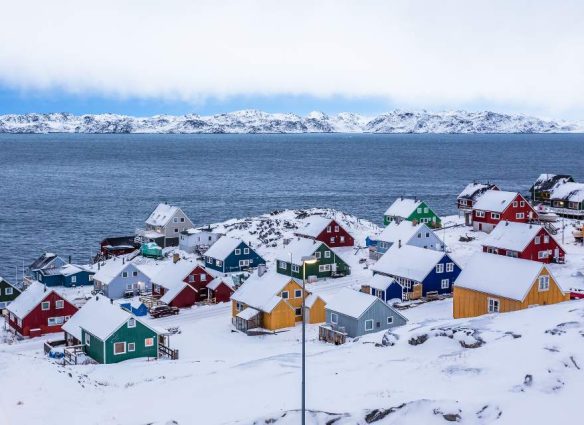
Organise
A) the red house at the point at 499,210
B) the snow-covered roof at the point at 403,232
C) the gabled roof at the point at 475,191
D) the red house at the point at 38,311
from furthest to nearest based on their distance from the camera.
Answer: the gabled roof at the point at 475,191, the red house at the point at 499,210, the snow-covered roof at the point at 403,232, the red house at the point at 38,311

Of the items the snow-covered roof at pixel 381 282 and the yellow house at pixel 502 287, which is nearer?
the yellow house at pixel 502 287

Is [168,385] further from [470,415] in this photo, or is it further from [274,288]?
[274,288]

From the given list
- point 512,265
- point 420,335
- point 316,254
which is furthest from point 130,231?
point 420,335

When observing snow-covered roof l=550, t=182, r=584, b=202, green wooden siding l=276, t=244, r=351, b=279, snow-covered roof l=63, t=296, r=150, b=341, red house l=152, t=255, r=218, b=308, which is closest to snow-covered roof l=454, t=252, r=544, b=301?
green wooden siding l=276, t=244, r=351, b=279

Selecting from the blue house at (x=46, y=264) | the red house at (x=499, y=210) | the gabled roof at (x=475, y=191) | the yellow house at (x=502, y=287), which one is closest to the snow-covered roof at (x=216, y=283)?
the blue house at (x=46, y=264)

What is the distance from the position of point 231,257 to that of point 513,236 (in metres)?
28.5

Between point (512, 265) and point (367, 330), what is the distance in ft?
36.4

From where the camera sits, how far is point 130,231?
110m

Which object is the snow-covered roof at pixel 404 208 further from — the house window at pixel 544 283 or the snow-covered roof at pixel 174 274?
the house window at pixel 544 283

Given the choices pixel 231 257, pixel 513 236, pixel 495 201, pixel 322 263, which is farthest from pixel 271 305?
pixel 495 201

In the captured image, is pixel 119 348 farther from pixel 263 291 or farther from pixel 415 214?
pixel 415 214

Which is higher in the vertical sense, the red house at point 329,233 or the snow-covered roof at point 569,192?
the snow-covered roof at point 569,192

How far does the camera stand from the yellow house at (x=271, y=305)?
164 feet

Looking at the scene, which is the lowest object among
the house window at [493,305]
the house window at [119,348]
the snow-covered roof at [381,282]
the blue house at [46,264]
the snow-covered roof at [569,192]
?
the house window at [119,348]
